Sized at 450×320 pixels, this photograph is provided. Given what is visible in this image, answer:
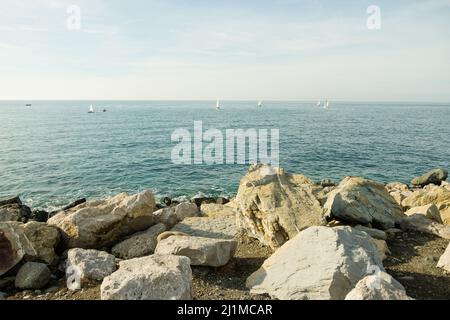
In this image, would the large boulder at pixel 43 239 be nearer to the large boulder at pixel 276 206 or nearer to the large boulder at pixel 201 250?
the large boulder at pixel 201 250

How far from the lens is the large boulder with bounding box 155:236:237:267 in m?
9.17

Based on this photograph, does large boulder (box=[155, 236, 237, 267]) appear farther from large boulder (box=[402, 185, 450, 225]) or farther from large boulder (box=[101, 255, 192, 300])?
large boulder (box=[402, 185, 450, 225])

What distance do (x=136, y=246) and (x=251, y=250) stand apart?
398cm

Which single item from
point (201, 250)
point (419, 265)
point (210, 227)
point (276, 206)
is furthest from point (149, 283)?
point (419, 265)

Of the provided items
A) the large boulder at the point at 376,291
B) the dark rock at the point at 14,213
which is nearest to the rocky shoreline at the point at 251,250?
the large boulder at the point at 376,291

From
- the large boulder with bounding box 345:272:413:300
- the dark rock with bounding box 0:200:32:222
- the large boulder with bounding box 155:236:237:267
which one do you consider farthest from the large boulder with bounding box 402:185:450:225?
the dark rock with bounding box 0:200:32:222

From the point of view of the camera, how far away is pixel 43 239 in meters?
11.1

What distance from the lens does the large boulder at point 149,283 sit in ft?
23.1

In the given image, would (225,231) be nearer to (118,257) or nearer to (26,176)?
(118,257)

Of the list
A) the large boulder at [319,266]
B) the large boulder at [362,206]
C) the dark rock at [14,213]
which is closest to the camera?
the large boulder at [319,266]

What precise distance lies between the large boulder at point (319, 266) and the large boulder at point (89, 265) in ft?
13.0

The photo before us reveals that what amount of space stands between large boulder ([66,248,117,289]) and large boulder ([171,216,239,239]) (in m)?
4.01

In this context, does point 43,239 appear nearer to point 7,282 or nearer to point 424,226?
point 7,282
